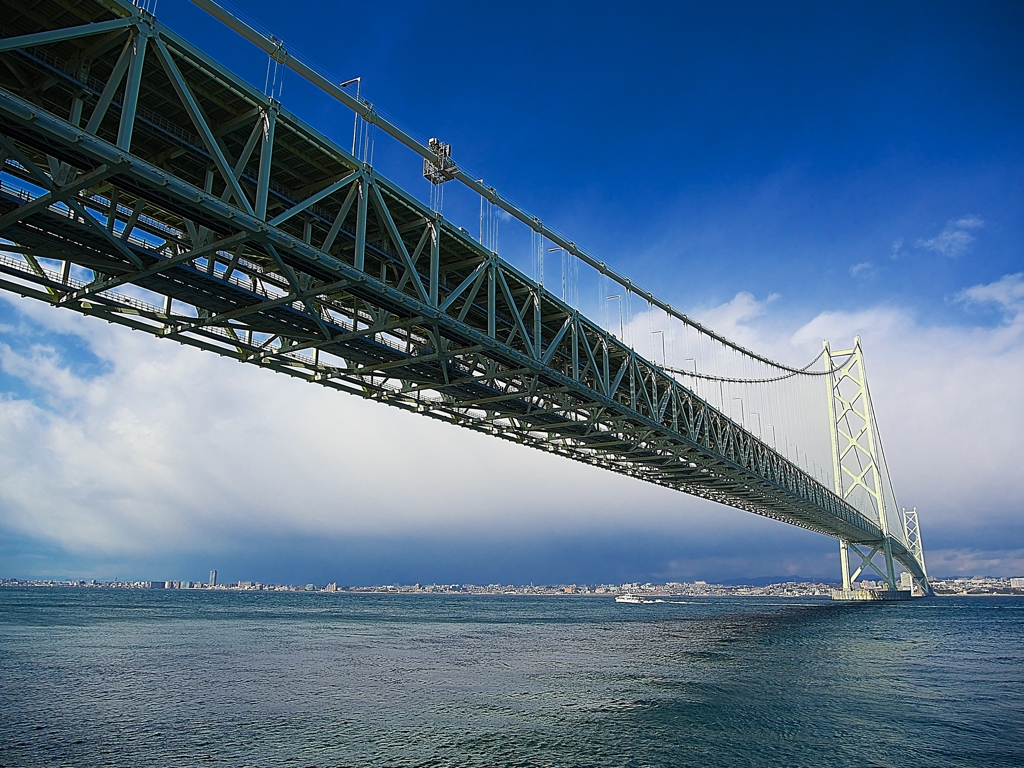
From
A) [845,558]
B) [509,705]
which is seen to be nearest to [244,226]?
[509,705]

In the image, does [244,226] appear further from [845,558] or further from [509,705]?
[845,558]

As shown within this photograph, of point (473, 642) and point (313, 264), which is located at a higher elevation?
point (313, 264)

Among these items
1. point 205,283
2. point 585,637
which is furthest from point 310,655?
point 205,283

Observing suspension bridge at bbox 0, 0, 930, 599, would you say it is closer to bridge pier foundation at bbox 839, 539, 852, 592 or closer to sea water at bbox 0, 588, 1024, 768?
sea water at bbox 0, 588, 1024, 768

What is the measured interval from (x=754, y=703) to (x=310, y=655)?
2275 centimetres

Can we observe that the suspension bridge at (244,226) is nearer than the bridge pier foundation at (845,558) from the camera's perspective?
Yes

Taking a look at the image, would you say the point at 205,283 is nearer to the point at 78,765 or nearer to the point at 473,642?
the point at 78,765

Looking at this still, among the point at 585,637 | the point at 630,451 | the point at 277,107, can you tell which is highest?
the point at 277,107

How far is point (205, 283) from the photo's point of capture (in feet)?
61.7

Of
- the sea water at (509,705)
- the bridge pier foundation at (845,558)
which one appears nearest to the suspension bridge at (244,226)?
the sea water at (509,705)

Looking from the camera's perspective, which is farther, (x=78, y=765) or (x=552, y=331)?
(x=552, y=331)

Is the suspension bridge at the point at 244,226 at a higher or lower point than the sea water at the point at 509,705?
higher

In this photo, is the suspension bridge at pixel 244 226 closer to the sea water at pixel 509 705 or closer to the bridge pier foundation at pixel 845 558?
the sea water at pixel 509 705

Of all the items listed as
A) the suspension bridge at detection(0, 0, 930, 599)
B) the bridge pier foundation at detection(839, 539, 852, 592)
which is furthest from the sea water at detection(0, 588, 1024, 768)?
the bridge pier foundation at detection(839, 539, 852, 592)
